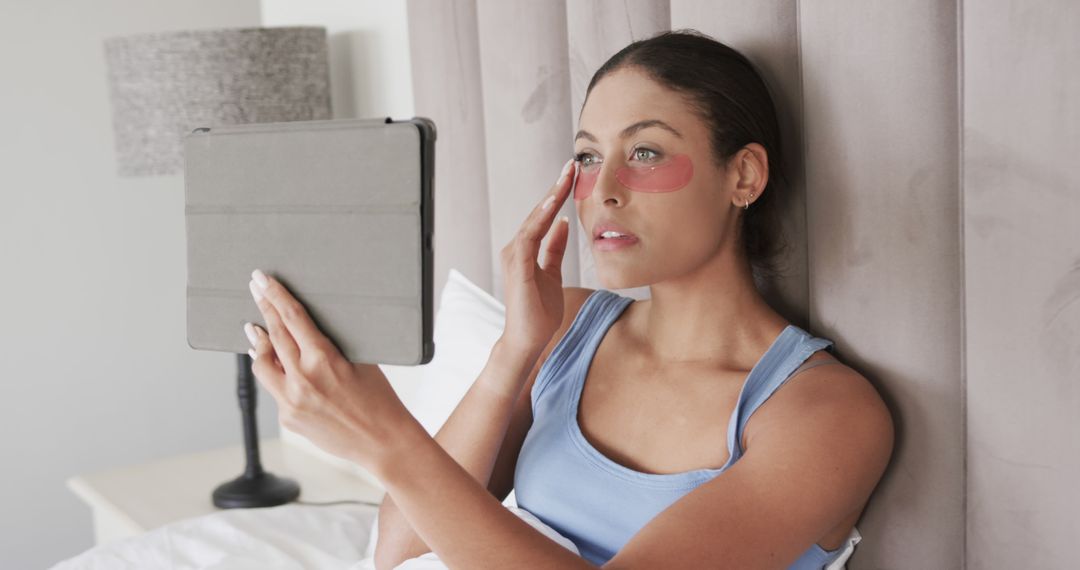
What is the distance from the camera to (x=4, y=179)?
2549mm

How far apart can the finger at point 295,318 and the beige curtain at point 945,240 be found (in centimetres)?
58

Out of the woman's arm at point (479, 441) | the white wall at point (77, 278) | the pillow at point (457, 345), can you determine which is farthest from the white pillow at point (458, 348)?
the white wall at point (77, 278)

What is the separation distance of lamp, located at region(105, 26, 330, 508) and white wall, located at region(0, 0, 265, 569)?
68 centimetres

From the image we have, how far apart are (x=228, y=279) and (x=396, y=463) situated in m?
0.22

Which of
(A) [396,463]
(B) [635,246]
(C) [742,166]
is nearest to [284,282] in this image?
(A) [396,463]

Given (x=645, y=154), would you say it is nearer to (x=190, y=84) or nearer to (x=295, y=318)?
(x=295, y=318)

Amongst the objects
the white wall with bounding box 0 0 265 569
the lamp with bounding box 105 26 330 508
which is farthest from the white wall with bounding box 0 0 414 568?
the lamp with bounding box 105 26 330 508

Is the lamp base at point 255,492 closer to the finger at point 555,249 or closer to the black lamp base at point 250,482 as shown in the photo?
the black lamp base at point 250,482

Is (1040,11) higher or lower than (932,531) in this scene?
higher

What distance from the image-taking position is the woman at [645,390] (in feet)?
2.93

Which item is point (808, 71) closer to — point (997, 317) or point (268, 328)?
point (997, 317)

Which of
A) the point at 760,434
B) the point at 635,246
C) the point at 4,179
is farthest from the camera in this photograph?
the point at 4,179

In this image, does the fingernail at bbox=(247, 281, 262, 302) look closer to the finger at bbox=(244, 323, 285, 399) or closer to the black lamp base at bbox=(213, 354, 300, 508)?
the finger at bbox=(244, 323, 285, 399)

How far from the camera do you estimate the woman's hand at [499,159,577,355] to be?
1.18 m
